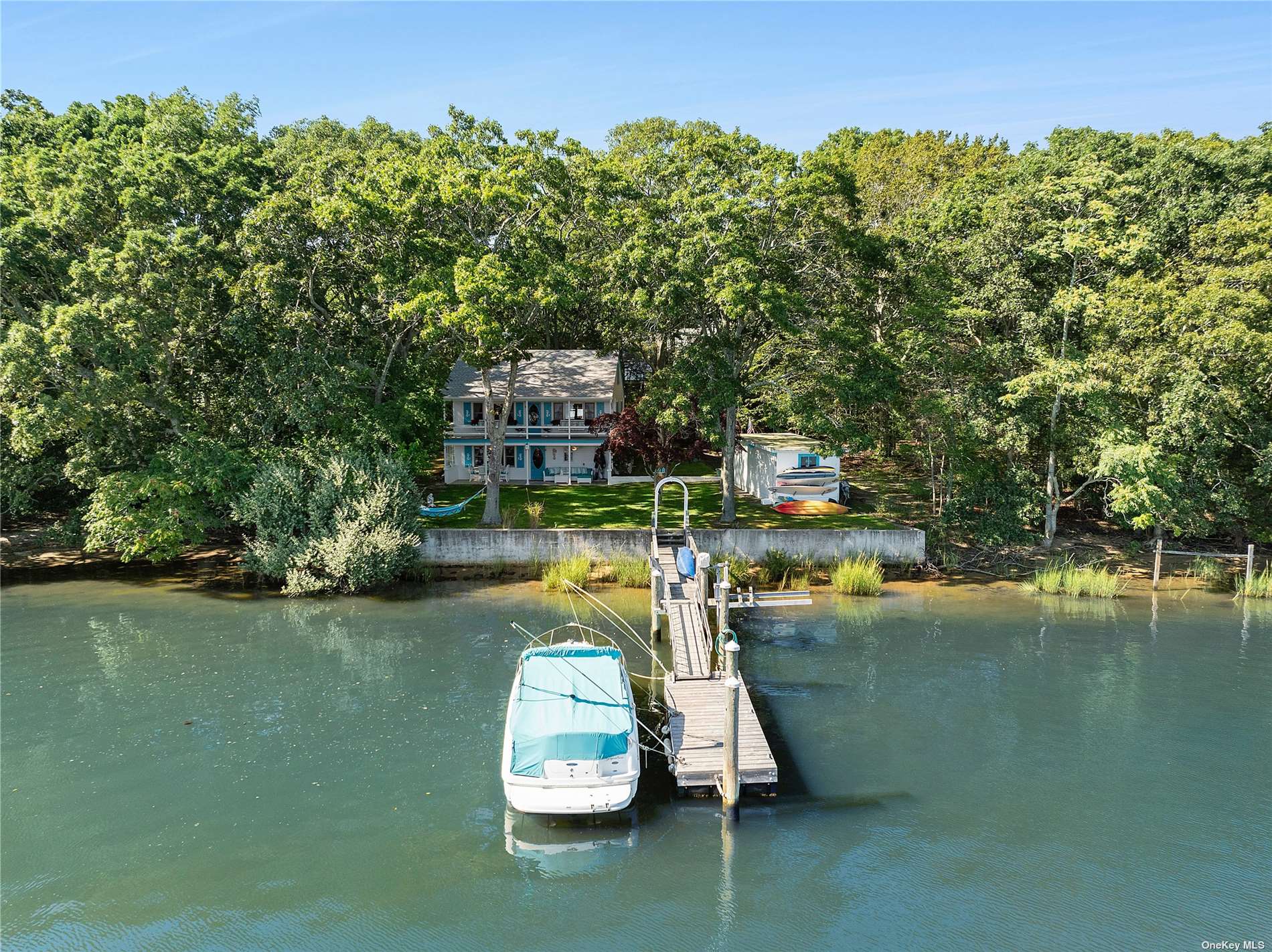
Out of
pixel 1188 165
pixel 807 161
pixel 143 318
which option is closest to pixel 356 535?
pixel 143 318

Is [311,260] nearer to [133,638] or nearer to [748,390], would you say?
[133,638]

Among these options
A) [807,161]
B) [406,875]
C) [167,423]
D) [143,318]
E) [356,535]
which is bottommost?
[406,875]

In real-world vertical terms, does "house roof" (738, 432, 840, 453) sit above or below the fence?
above

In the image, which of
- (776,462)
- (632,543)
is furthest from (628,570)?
(776,462)

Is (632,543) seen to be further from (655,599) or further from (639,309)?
(639,309)

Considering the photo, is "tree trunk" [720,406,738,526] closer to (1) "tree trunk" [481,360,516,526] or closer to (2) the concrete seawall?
(2) the concrete seawall

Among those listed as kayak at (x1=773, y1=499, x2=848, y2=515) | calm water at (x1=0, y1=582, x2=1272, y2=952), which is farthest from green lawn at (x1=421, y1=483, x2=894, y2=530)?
calm water at (x1=0, y1=582, x2=1272, y2=952)
